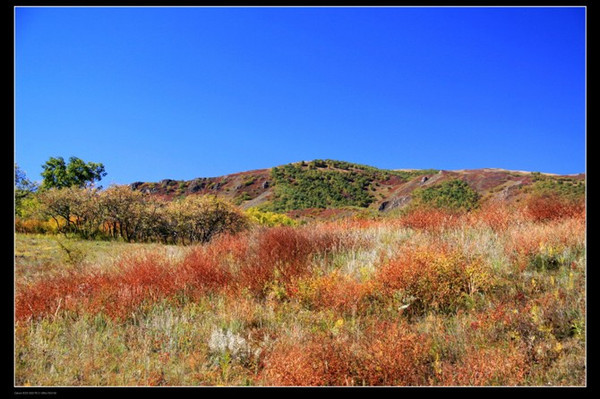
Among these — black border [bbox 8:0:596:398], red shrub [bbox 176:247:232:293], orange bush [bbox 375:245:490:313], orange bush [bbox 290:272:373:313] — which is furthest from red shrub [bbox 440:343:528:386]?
red shrub [bbox 176:247:232:293]

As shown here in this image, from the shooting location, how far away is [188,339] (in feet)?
15.6

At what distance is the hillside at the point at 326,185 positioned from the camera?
4522 cm

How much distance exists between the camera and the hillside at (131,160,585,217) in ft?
148

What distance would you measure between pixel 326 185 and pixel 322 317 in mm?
53963

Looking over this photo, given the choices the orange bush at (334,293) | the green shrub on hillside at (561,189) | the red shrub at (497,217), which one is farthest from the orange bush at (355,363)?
the green shrub on hillside at (561,189)

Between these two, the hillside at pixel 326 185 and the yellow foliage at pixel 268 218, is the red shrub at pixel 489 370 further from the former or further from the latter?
the hillside at pixel 326 185

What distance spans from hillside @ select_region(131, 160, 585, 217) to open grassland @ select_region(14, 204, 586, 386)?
32.6 meters

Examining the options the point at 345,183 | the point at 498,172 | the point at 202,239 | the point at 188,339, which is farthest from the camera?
the point at 345,183

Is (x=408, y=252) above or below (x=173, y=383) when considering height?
above

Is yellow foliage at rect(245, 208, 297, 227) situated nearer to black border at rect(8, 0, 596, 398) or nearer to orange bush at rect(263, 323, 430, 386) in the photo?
black border at rect(8, 0, 596, 398)

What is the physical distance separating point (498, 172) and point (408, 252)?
189 feet
